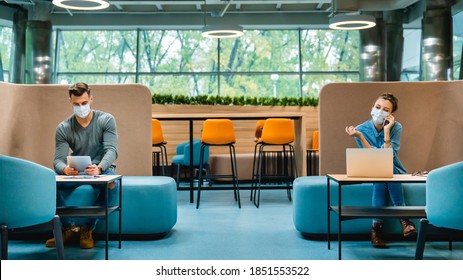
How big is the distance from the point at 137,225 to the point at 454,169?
231cm

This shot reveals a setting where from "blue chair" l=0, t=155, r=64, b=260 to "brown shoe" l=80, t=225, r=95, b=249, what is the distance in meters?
1.15

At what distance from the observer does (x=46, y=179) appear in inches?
97.5

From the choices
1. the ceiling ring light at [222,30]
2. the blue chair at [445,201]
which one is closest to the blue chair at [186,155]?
the ceiling ring light at [222,30]

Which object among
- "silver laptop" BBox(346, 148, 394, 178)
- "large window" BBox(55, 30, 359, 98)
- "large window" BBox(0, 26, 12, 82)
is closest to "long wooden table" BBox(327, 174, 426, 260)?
"silver laptop" BBox(346, 148, 394, 178)

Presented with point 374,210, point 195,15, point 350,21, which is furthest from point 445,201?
point 195,15

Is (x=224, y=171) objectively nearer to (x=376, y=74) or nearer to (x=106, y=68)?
(x=376, y=74)

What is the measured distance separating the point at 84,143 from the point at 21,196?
4.74 ft

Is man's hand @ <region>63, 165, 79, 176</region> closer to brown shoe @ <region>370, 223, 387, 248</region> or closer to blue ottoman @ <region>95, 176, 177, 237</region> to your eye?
blue ottoman @ <region>95, 176, 177, 237</region>

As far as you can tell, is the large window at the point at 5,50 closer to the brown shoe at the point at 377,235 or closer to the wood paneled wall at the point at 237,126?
the wood paneled wall at the point at 237,126

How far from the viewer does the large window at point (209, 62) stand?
41.8ft

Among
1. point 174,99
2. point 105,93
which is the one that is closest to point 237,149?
point 174,99

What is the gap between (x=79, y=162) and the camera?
10.8 ft

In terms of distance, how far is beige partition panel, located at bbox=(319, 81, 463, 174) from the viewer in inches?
174

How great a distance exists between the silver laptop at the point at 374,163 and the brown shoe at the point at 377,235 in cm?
72
